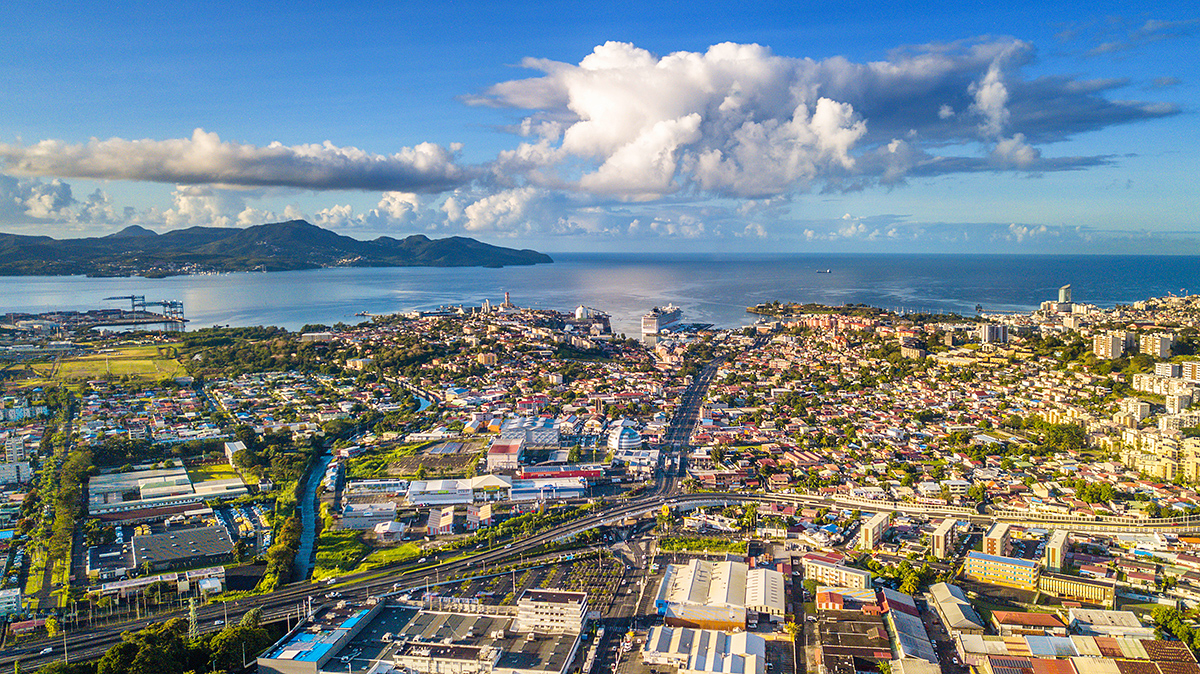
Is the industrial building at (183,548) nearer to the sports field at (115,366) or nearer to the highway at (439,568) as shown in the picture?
the highway at (439,568)

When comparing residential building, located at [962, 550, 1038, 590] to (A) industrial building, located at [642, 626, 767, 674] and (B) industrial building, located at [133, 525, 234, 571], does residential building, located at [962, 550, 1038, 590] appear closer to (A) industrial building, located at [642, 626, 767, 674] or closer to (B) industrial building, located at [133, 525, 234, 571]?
(A) industrial building, located at [642, 626, 767, 674]

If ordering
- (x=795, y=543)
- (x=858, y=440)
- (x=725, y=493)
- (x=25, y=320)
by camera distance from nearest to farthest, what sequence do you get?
(x=795, y=543)
(x=725, y=493)
(x=858, y=440)
(x=25, y=320)

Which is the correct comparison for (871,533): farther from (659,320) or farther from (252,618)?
(659,320)

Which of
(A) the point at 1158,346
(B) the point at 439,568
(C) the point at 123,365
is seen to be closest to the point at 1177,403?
(A) the point at 1158,346

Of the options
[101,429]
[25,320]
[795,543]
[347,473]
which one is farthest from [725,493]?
[25,320]

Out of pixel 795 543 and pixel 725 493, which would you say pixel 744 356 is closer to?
pixel 725 493
